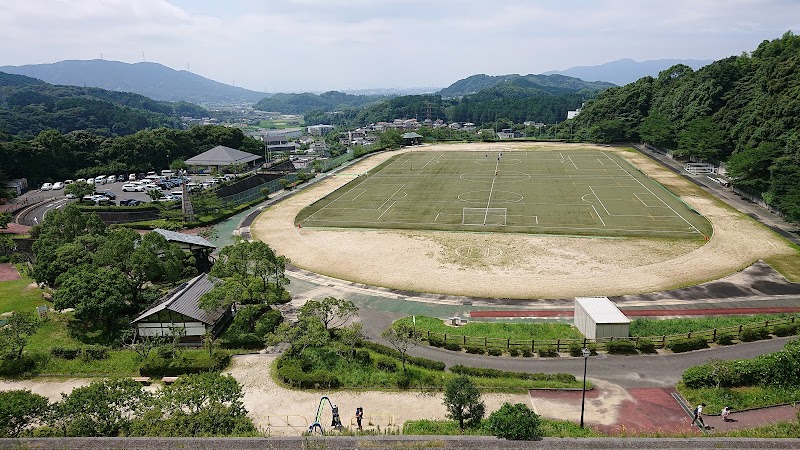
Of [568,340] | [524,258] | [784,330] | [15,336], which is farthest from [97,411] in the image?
[784,330]

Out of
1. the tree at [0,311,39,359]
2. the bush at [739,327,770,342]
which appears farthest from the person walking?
the tree at [0,311,39,359]

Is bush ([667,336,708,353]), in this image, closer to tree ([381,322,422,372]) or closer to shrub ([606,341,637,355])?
shrub ([606,341,637,355])

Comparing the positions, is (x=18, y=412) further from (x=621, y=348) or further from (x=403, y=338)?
(x=621, y=348)

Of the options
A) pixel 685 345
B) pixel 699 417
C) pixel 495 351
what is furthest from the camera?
pixel 495 351

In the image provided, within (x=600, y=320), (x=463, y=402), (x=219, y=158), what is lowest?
(x=600, y=320)

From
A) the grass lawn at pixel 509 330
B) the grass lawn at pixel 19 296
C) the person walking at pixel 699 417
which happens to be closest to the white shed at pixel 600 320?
the grass lawn at pixel 509 330

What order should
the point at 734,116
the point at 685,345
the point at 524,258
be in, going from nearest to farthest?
the point at 685,345 < the point at 524,258 < the point at 734,116
